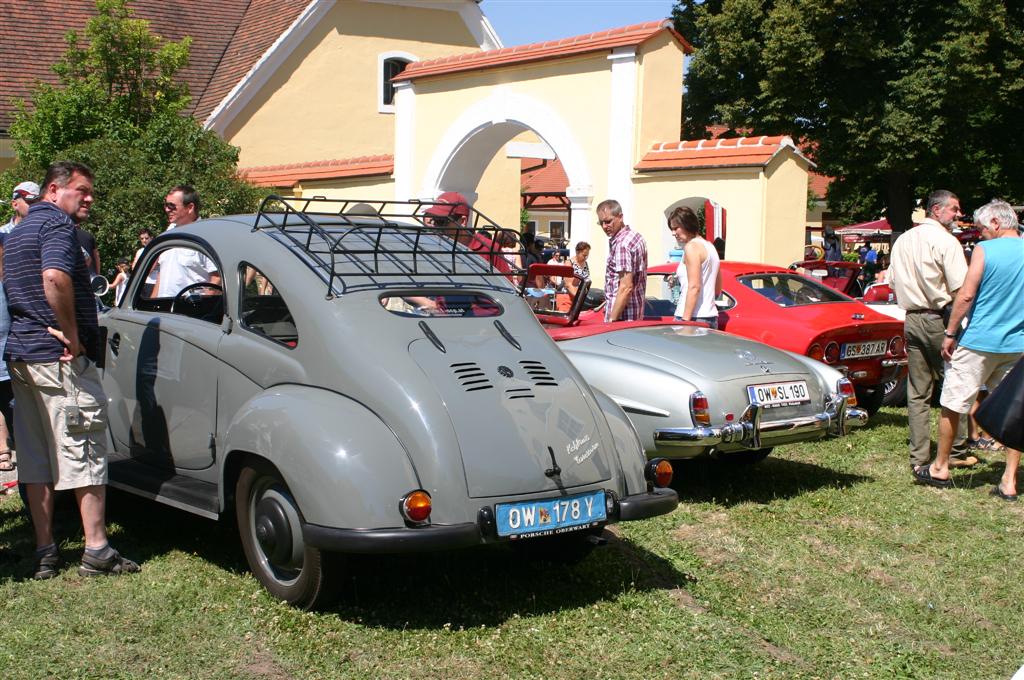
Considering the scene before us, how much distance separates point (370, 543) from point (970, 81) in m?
24.5

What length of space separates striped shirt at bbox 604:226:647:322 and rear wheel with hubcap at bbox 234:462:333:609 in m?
4.14

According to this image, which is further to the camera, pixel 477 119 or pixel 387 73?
pixel 387 73

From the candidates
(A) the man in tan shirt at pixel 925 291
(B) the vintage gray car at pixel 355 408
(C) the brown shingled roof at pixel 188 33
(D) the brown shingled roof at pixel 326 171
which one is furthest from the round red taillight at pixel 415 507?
(C) the brown shingled roof at pixel 188 33

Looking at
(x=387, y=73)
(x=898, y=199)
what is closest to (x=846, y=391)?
(x=387, y=73)

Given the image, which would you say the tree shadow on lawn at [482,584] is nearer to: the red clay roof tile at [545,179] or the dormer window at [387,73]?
the dormer window at [387,73]

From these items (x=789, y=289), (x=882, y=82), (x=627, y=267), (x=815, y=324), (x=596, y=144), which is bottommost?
(x=815, y=324)

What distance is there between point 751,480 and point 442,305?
10.4ft

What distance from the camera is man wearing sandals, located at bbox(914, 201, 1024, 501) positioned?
7047 mm

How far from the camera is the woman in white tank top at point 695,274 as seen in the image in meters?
8.34

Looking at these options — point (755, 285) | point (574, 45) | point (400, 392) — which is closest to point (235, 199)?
point (574, 45)

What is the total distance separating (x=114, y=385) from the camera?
5895mm

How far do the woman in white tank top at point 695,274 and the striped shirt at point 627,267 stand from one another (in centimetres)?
31

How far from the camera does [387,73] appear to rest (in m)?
26.9

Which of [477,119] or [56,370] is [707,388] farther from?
[477,119]
